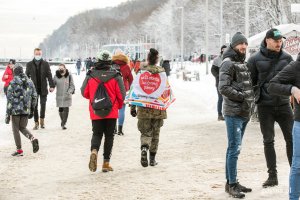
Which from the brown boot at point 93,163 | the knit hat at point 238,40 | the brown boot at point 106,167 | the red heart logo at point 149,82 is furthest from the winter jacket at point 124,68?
the knit hat at point 238,40

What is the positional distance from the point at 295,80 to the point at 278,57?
1710mm

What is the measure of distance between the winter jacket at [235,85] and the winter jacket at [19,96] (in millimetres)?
4377

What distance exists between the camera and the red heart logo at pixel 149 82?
30.6 ft

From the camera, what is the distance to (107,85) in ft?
28.8

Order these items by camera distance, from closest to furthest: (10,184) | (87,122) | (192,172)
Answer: (10,184), (192,172), (87,122)

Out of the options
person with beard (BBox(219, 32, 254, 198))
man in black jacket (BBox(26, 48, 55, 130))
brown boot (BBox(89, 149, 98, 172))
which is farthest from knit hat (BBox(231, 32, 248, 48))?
man in black jacket (BBox(26, 48, 55, 130))

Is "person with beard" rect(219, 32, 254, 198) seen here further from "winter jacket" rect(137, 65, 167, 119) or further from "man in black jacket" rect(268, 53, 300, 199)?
"winter jacket" rect(137, 65, 167, 119)

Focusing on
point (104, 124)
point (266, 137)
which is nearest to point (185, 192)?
point (266, 137)

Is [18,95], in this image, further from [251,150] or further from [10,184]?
[251,150]

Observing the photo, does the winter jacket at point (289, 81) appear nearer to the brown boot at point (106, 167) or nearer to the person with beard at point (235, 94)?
the person with beard at point (235, 94)

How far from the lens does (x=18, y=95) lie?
34.0ft

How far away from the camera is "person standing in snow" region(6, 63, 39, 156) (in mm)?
10336

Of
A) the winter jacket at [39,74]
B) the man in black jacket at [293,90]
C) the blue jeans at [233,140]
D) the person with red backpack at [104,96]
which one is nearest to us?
the man in black jacket at [293,90]

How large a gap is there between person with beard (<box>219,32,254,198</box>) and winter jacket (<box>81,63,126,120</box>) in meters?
2.09
